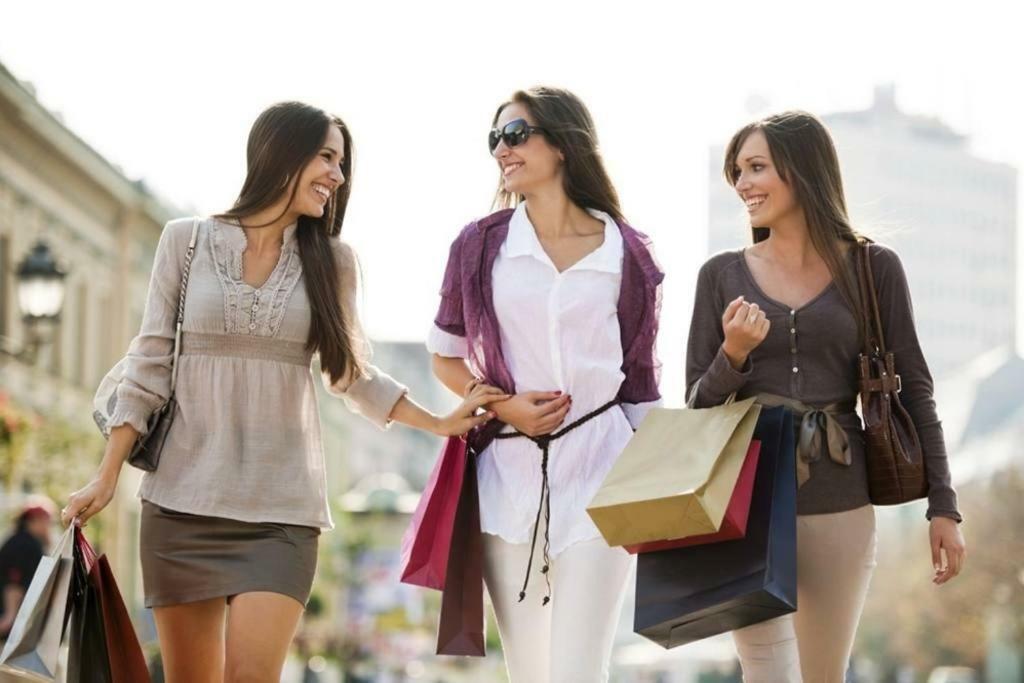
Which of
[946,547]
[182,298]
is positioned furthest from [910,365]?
[182,298]

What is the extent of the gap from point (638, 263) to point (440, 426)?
2.76ft

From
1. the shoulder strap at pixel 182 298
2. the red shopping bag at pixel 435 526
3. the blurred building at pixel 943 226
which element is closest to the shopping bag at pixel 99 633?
the shoulder strap at pixel 182 298

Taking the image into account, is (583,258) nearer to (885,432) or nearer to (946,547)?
(885,432)

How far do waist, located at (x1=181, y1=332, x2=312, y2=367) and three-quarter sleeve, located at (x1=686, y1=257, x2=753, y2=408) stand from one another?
1.34 meters

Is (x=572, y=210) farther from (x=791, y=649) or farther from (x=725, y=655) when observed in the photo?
(x=725, y=655)

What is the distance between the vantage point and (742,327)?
5.92 metres

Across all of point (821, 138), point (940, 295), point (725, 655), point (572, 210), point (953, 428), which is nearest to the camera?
point (821, 138)

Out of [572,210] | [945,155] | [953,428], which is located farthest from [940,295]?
[572,210]

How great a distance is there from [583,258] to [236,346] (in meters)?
1.17

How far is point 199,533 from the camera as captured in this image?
6523 millimetres

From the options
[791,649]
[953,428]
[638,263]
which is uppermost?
[638,263]

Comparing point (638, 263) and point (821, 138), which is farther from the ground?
point (821, 138)

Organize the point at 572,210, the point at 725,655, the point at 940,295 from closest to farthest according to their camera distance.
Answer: the point at 572,210 < the point at 725,655 < the point at 940,295

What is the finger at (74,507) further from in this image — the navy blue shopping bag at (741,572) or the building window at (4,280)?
the building window at (4,280)
